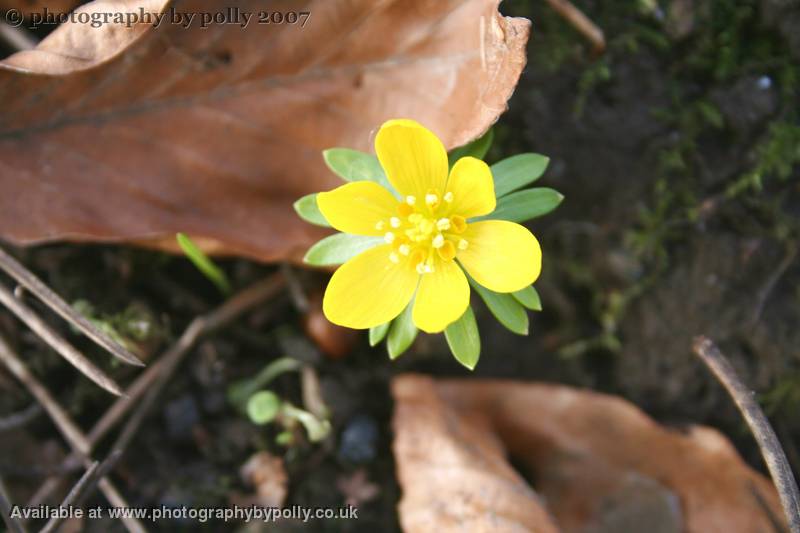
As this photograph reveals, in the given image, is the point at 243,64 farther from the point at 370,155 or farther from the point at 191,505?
the point at 191,505

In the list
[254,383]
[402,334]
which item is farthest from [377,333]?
[254,383]

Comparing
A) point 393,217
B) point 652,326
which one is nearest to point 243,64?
point 393,217

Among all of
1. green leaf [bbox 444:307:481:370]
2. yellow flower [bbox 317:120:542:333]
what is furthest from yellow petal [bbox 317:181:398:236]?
green leaf [bbox 444:307:481:370]

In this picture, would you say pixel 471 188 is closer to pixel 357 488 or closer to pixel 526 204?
pixel 526 204

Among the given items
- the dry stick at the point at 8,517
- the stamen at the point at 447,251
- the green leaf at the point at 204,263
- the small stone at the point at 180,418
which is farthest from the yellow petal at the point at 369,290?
the dry stick at the point at 8,517

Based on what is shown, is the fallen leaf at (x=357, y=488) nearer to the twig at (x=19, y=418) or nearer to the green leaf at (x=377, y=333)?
the green leaf at (x=377, y=333)

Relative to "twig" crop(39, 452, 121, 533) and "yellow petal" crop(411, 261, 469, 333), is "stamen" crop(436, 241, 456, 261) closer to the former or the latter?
"yellow petal" crop(411, 261, 469, 333)
